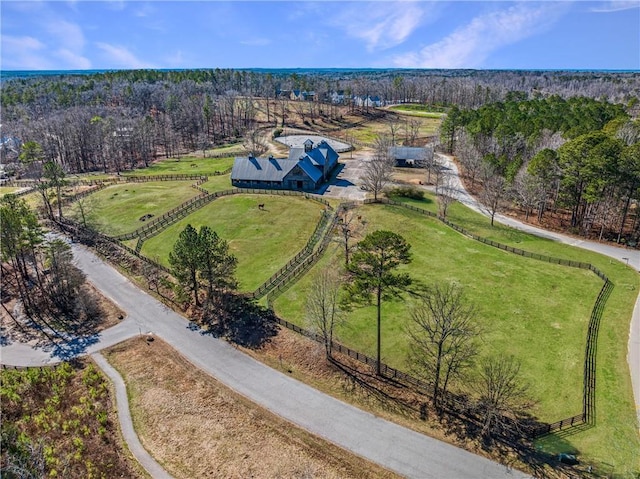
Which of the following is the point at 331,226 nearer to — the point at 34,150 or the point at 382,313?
the point at 382,313

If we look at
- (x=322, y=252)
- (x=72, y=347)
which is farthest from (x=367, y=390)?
(x=72, y=347)

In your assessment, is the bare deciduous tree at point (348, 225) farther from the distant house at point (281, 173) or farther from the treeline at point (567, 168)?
the treeline at point (567, 168)

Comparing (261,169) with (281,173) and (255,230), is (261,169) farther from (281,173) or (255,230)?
(255,230)

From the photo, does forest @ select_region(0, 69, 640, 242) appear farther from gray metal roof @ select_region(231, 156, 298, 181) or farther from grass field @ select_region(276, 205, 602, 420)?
gray metal roof @ select_region(231, 156, 298, 181)

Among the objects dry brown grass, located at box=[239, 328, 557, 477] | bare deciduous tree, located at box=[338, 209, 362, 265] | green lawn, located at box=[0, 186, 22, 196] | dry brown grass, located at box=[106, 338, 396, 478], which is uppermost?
green lawn, located at box=[0, 186, 22, 196]

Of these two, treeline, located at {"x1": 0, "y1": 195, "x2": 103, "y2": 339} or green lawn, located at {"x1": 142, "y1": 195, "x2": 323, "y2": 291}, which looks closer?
treeline, located at {"x1": 0, "y1": 195, "x2": 103, "y2": 339}

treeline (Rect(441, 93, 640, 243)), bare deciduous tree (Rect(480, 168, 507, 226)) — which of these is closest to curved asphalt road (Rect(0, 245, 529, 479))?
treeline (Rect(441, 93, 640, 243))

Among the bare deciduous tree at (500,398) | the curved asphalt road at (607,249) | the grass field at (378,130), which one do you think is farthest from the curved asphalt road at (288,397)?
the grass field at (378,130)
